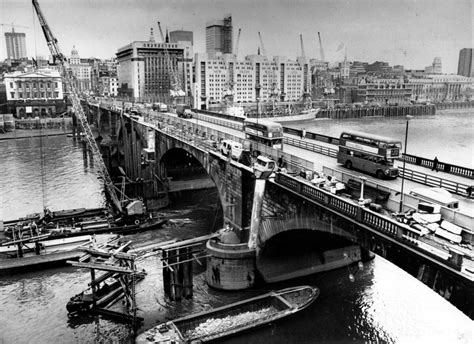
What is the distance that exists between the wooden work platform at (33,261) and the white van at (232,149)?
47.7 feet

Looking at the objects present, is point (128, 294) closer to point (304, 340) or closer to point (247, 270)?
point (247, 270)

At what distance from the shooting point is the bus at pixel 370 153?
95.0 feet

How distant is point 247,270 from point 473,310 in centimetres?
1814

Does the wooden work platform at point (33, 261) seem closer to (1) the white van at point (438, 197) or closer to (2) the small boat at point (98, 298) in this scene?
(2) the small boat at point (98, 298)

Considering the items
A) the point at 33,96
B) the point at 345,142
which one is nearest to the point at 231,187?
the point at 345,142

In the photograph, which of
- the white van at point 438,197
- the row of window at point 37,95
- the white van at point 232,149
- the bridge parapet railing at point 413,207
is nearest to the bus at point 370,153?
the bridge parapet railing at point 413,207

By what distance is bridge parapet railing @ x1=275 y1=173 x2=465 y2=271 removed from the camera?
55.1 feet

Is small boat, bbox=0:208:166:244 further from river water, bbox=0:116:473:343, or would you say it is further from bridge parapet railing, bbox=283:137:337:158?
bridge parapet railing, bbox=283:137:337:158

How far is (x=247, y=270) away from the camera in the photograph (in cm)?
3219

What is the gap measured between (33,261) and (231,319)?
18.1 m

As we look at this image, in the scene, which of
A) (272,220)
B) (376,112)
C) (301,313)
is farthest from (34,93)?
(301,313)

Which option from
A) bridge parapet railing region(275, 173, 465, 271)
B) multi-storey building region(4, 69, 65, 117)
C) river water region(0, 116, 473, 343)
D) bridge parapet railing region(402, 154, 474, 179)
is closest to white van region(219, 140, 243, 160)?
river water region(0, 116, 473, 343)

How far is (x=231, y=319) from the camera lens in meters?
A: 27.8

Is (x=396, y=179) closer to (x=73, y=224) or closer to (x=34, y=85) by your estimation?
(x=73, y=224)
